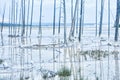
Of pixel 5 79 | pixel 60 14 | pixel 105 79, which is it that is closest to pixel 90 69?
pixel 105 79

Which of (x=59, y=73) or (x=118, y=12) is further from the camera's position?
(x=118, y=12)

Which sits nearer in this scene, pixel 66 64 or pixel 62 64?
pixel 66 64

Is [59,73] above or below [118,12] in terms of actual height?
below

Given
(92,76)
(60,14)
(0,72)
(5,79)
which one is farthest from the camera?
(60,14)

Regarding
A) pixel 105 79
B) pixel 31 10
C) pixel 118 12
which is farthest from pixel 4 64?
→ pixel 31 10

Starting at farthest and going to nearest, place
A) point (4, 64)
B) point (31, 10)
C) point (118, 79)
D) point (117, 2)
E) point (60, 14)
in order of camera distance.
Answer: point (31, 10), point (60, 14), point (117, 2), point (4, 64), point (118, 79)

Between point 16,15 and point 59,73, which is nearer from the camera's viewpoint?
point 59,73

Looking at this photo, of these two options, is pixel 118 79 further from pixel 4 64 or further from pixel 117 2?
pixel 117 2

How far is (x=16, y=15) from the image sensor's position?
39.2 metres

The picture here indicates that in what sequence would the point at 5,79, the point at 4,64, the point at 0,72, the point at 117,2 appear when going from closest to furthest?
the point at 5,79 → the point at 0,72 → the point at 4,64 → the point at 117,2

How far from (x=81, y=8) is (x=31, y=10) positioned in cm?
1099

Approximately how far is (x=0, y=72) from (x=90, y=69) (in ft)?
8.36

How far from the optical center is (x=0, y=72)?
9.78m

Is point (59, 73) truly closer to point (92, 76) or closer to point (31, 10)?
point (92, 76)
